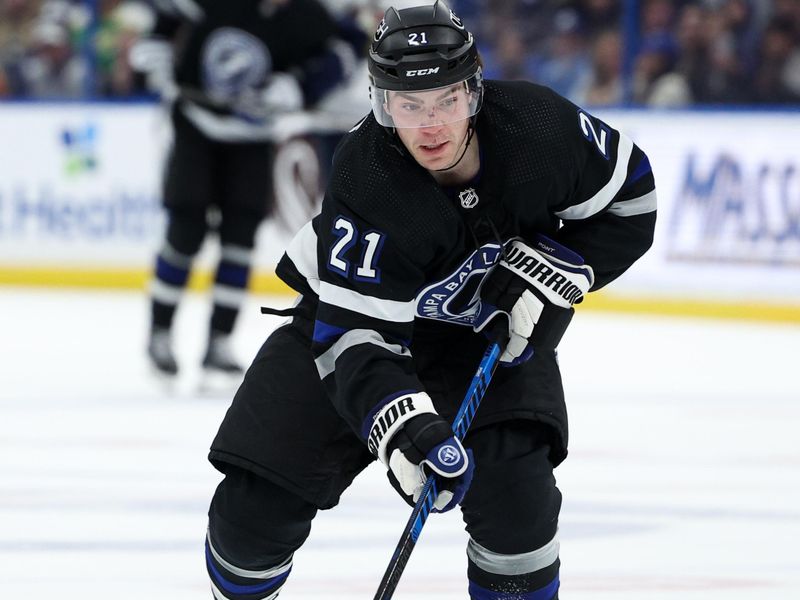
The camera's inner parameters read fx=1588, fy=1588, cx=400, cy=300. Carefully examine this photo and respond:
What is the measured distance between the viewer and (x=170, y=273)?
4.98 meters

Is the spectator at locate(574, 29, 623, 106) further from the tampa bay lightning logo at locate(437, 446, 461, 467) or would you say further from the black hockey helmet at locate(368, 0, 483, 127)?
the tampa bay lightning logo at locate(437, 446, 461, 467)

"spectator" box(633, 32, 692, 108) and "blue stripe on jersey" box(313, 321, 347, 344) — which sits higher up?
"blue stripe on jersey" box(313, 321, 347, 344)

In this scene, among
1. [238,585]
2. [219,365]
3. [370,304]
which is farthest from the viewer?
[219,365]

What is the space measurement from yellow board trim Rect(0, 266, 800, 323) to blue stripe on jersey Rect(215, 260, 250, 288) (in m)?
1.85

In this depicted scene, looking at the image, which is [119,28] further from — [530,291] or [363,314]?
[363,314]

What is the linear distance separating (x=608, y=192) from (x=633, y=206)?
0.23 feet

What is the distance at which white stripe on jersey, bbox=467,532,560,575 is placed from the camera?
2.17 m

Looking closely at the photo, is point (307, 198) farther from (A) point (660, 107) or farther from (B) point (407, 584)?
(B) point (407, 584)

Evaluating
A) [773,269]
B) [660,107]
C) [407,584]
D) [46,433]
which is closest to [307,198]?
[660,107]

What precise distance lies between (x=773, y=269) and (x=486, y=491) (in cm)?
437

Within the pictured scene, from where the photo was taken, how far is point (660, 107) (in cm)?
673

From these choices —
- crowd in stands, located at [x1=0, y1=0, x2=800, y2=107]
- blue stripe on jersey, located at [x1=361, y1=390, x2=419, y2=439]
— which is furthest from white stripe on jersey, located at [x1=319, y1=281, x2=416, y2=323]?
crowd in stands, located at [x1=0, y1=0, x2=800, y2=107]

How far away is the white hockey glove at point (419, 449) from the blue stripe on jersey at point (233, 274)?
2951 mm

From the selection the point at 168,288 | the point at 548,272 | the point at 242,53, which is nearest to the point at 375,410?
the point at 548,272
